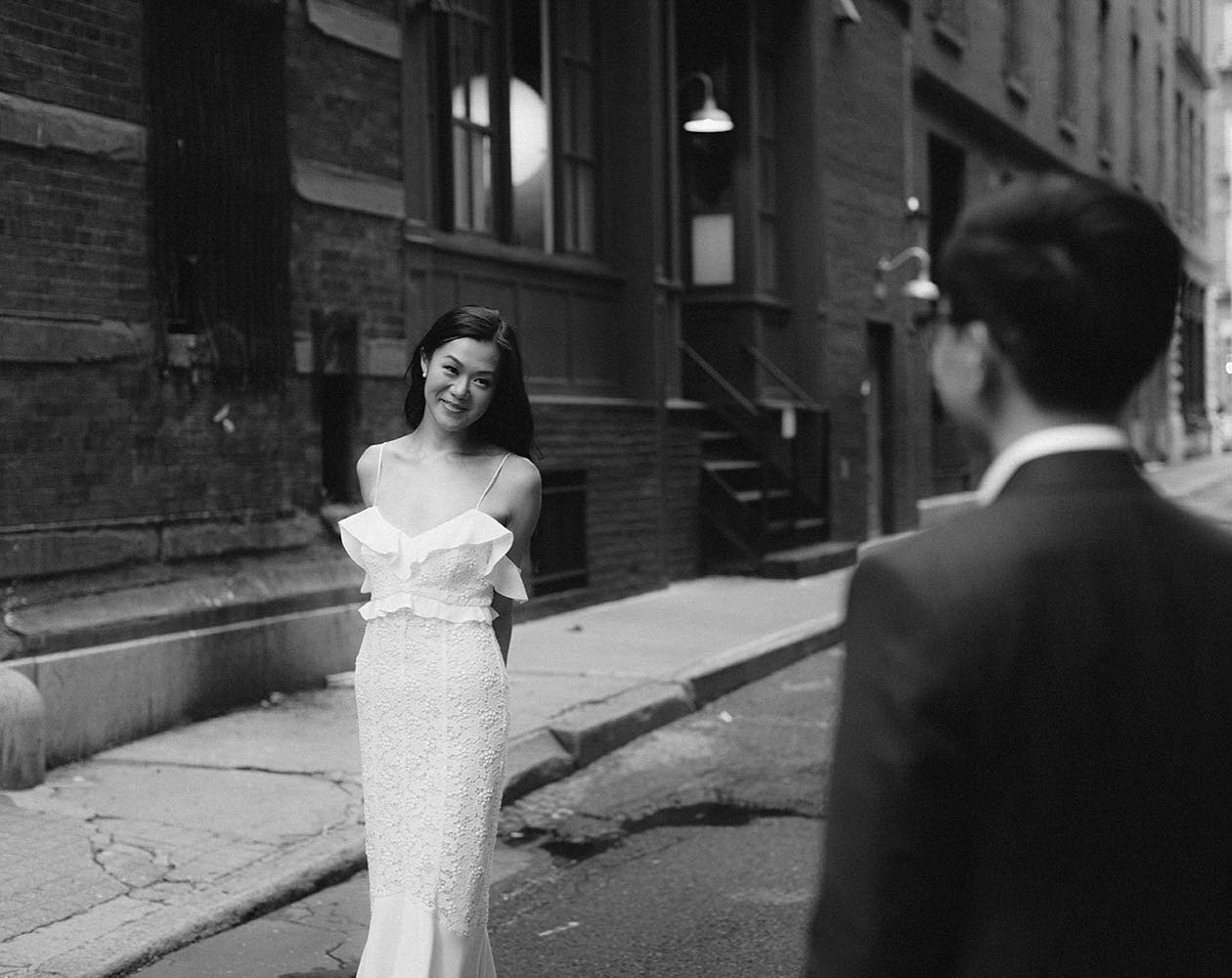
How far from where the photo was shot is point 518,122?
1226cm

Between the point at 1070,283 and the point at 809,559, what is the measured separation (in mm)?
13200

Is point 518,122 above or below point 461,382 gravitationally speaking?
above

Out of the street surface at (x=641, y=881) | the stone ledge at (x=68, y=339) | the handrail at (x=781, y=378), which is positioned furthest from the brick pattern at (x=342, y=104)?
the handrail at (x=781, y=378)

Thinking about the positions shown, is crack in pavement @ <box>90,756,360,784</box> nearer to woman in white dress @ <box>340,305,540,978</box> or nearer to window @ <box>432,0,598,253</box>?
woman in white dress @ <box>340,305,540,978</box>

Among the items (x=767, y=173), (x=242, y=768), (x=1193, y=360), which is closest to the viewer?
(x=242, y=768)

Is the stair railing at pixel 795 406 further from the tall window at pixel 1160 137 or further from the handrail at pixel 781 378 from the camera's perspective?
the tall window at pixel 1160 137

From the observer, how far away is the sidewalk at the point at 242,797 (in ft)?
16.6

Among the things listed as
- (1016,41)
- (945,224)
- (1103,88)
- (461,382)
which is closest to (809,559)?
(945,224)

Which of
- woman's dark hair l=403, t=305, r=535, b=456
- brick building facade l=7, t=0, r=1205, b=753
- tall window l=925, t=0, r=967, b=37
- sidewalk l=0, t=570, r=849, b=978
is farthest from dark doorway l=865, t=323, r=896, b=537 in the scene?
woman's dark hair l=403, t=305, r=535, b=456

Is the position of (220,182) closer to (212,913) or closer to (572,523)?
(212,913)

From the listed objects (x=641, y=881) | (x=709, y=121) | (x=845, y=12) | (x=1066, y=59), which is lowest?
(x=641, y=881)

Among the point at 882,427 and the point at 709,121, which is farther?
the point at 882,427

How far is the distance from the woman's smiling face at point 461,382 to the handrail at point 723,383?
10.7m

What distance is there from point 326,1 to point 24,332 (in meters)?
3.03
